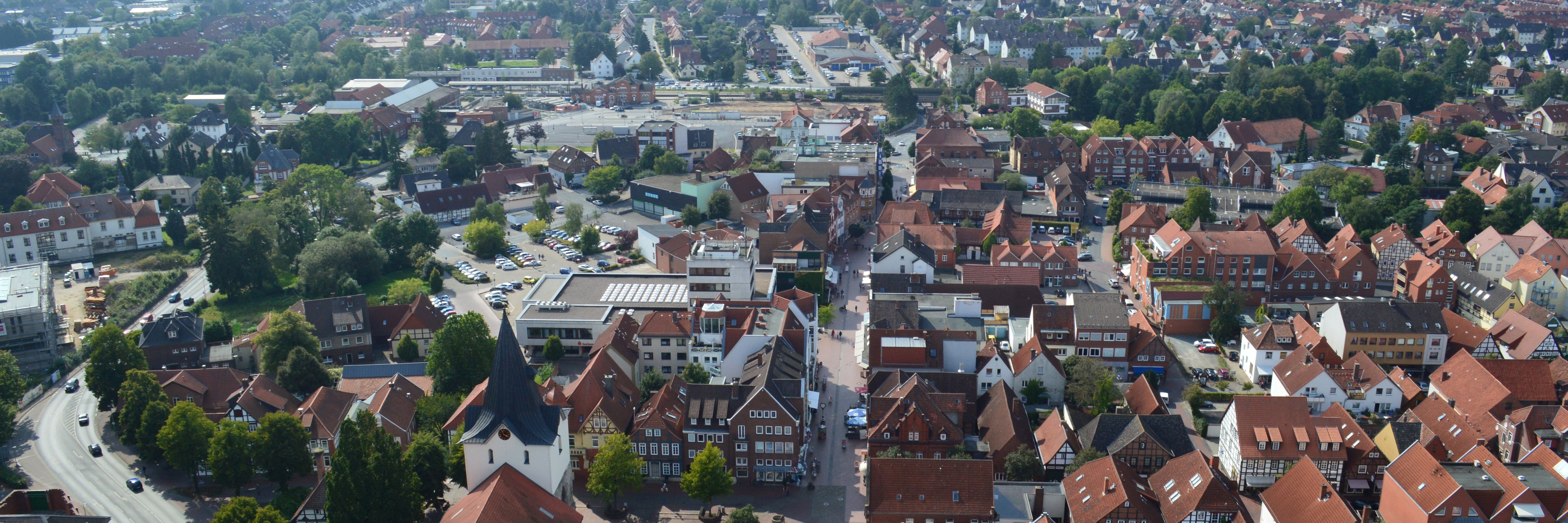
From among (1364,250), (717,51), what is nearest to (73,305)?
(1364,250)

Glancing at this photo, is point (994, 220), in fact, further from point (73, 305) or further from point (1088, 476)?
point (73, 305)

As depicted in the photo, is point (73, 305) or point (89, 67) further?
point (89, 67)

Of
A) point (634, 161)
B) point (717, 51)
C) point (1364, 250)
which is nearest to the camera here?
point (1364, 250)

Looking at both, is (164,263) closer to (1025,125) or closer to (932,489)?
(932,489)

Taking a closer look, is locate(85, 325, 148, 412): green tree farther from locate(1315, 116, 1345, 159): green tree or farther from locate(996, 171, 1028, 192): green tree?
locate(1315, 116, 1345, 159): green tree

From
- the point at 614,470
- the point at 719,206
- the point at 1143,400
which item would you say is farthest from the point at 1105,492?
the point at 719,206

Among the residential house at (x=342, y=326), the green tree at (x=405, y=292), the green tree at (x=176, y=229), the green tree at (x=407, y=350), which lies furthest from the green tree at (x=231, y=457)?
the green tree at (x=176, y=229)

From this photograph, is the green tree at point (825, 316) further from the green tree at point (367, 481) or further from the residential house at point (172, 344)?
the residential house at point (172, 344)
